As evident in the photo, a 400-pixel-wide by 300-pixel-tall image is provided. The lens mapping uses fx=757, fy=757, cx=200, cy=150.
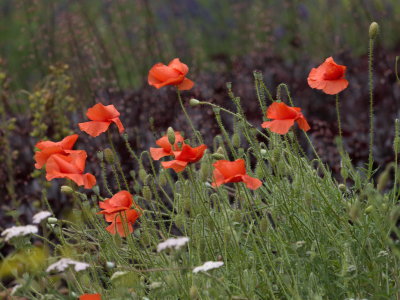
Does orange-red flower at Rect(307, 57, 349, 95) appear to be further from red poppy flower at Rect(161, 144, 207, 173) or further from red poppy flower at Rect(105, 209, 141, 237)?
red poppy flower at Rect(105, 209, 141, 237)

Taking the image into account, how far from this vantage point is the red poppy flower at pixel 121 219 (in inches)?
90.9

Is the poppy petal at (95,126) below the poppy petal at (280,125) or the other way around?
the other way around

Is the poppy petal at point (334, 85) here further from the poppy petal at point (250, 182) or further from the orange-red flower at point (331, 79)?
the poppy petal at point (250, 182)

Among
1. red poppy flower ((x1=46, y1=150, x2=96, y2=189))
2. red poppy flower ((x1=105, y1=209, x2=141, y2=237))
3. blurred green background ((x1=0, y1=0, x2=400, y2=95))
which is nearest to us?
red poppy flower ((x1=46, y1=150, x2=96, y2=189))

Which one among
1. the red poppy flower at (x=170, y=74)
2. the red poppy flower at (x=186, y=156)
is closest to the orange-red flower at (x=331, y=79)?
the red poppy flower at (x=170, y=74)

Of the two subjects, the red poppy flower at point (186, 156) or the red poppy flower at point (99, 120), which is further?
the red poppy flower at point (99, 120)

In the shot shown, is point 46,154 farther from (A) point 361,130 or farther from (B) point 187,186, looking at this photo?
(A) point 361,130

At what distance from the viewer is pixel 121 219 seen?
229cm

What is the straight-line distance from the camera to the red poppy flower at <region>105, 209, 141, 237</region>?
2309mm

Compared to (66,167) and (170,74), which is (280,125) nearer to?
(170,74)

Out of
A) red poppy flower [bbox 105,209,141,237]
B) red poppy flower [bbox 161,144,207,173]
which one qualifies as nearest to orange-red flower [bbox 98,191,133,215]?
red poppy flower [bbox 105,209,141,237]

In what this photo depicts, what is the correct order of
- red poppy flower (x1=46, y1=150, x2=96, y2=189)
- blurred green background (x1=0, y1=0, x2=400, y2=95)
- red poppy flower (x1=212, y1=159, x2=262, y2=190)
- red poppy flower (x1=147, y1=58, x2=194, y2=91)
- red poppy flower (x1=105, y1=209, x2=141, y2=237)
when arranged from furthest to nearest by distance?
blurred green background (x1=0, y1=0, x2=400, y2=95)
red poppy flower (x1=147, y1=58, x2=194, y2=91)
red poppy flower (x1=105, y1=209, x2=141, y2=237)
red poppy flower (x1=46, y1=150, x2=96, y2=189)
red poppy flower (x1=212, y1=159, x2=262, y2=190)

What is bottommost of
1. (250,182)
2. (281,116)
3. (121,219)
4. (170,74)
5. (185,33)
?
(185,33)

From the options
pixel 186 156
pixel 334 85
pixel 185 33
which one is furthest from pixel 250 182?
pixel 185 33
